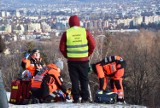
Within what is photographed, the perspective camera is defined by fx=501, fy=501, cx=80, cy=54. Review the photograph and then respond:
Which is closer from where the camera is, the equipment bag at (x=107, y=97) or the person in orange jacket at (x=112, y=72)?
the equipment bag at (x=107, y=97)

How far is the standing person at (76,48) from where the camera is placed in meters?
10.1

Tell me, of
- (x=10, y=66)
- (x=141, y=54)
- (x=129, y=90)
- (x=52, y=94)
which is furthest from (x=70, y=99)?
(x=141, y=54)

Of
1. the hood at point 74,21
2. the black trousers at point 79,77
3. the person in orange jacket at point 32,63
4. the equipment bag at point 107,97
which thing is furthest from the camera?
the person in orange jacket at point 32,63

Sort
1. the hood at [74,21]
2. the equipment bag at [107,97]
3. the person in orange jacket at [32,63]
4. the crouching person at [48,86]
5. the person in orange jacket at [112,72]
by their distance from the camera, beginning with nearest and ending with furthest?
the hood at [74,21], the equipment bag at [107,97], the crouching person at [48,86], the person in orange jacket at [112,72], the person in orange jacket at [32,63]

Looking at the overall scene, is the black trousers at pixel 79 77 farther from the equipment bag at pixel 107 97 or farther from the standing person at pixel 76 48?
the equipment bag at pixel 107 97

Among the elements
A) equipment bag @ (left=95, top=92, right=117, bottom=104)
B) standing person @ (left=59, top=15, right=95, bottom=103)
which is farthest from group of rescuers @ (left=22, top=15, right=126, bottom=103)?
equipment bag @ (left=95, top=92, right=117, bottom=104)

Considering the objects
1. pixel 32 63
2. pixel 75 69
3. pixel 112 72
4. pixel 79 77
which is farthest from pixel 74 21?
pixel 32 63

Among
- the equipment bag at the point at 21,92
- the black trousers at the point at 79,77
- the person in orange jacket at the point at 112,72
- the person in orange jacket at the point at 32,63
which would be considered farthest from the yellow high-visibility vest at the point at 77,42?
the person in orange jacket at the point at 32,63

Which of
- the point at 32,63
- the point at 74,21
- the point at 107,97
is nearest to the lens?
the point at 74,21

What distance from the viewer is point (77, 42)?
33.1 ft

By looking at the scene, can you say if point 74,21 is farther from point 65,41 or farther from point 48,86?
point 48,86

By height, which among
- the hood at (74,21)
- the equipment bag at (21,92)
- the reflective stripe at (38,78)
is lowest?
the equipment bag at (21,92)

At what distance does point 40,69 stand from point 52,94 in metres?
0.91

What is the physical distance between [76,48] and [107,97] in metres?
1.41
